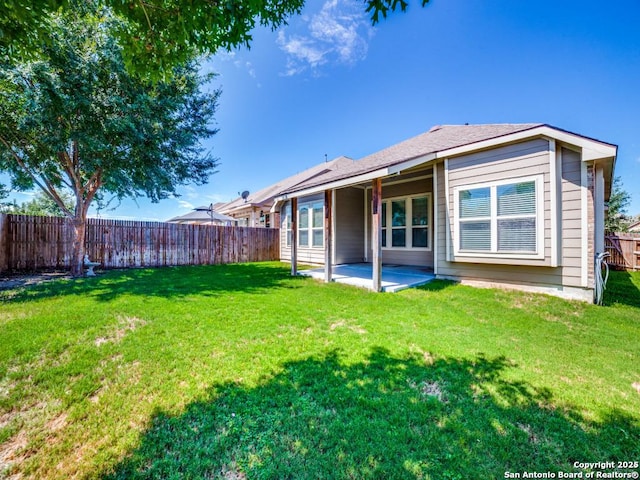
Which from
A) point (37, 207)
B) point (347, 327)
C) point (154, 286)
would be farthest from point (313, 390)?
point (37, 207)

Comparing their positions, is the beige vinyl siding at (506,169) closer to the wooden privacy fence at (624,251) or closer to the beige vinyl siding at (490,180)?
the beige vinyl siding at (490,180)

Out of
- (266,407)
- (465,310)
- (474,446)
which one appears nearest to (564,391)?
(474,446)

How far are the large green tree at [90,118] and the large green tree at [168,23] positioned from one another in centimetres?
397

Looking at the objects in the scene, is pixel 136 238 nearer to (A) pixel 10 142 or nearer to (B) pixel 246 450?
(A) pixel 10 142

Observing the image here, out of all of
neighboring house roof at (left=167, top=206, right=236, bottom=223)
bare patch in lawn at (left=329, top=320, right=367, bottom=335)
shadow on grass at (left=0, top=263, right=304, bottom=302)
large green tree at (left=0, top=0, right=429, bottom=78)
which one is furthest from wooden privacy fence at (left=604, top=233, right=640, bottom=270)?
neighboring house roof at (left=167, top=206, right=236, bottom=223)

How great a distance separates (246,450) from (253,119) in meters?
14.7

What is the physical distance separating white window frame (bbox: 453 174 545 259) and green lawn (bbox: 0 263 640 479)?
1.27 m

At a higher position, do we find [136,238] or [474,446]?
[136,238]

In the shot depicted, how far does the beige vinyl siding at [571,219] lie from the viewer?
503 centimetres

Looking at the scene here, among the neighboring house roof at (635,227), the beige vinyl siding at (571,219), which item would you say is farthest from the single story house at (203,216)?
the neighboring house roof at (635,227)

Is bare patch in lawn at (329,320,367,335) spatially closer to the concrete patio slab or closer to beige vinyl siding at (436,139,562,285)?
the concrete patio slab

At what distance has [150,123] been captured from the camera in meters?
8.02

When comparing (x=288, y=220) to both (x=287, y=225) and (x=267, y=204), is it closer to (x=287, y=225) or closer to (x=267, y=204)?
(x=287, y=225)

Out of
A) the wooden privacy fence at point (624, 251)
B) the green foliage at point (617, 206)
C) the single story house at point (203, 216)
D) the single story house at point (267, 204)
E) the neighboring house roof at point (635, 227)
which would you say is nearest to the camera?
the wooden privacy fence at point (624, 251)
